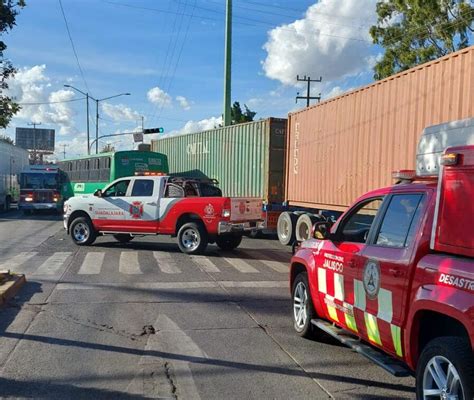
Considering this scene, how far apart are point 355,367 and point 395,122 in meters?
6.97

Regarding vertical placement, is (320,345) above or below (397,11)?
below

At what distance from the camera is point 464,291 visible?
3.30m

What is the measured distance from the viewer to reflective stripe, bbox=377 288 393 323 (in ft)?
13.7

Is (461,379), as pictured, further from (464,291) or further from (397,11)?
(397,11)

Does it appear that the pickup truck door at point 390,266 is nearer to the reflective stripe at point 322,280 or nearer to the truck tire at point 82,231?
the reflective stripe at point 322,280

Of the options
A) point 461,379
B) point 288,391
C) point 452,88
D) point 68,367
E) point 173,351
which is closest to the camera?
point 461,379

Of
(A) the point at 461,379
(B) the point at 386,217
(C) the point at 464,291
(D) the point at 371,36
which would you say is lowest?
(A) the point at 461,379

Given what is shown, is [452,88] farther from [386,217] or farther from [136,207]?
[136,207]

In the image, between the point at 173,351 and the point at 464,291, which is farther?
the point at 173,351

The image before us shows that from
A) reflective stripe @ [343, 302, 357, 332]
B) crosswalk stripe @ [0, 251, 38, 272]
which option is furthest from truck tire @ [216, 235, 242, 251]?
reflective stripe @ [343, 302, 357, 332]

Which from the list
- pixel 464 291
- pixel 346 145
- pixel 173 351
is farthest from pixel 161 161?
pixel 464 291

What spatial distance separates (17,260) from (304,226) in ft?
23.9

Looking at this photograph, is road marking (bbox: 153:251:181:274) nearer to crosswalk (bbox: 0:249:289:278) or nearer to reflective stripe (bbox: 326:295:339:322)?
crosswalk (bbox: 0:249:289:278)

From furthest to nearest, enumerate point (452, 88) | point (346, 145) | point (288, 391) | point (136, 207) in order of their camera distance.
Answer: point (136, 207) < point (346, 145) < point (452, 88) < point (288, 391)
